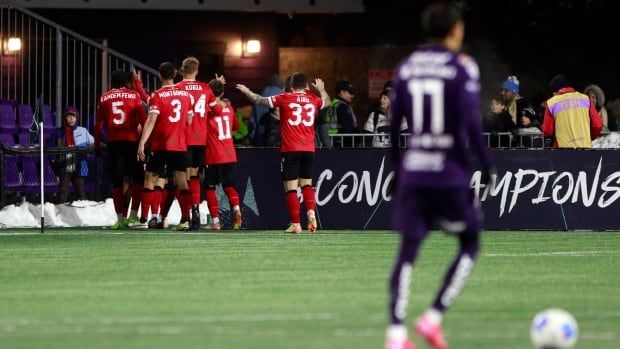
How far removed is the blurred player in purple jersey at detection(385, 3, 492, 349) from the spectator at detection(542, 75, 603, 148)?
1396 cm

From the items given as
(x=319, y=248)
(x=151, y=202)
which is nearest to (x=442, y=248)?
(x=319, y=248)

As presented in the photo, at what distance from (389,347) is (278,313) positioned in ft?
8.06

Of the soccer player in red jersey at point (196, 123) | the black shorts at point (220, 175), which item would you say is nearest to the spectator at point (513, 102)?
the black shorts at point (220, 175)

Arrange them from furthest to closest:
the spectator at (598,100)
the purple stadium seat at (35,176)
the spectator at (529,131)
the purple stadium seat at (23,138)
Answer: the purple stadium seat at (23,138), the purple stadium seat at (35,176), the spectator at (598,100), the spectator at (529,131)

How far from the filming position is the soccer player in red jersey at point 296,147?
21.6 m

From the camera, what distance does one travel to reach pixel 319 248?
18.3 meters

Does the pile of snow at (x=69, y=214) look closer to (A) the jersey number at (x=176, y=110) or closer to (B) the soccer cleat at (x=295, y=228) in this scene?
(A) the jersey number at (x=176, y=110)

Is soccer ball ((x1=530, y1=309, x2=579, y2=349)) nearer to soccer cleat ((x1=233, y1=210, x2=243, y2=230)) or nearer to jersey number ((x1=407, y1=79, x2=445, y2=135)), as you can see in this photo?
jersey number ((x1=407, y1=79, x2=445, y2=135))

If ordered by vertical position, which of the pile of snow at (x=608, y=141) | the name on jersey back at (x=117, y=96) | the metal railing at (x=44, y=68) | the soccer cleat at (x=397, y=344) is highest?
the metal railing at (x=44, y=68)

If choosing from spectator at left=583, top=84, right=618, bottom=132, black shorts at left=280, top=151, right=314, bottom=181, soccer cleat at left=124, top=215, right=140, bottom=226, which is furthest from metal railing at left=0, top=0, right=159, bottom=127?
spectator at left=583, top=84, right=618, bottom=132

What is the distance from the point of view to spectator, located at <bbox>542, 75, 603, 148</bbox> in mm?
23328

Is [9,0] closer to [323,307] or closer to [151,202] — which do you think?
[151,202]

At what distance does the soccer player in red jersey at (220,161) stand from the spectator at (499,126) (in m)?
4.07

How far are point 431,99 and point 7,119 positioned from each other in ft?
63.5
